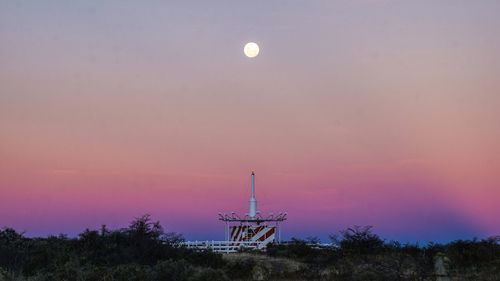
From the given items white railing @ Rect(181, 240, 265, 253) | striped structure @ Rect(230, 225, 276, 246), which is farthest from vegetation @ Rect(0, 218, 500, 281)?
striped structure @ Rect(230, 225, 276, 246)

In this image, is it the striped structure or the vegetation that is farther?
the striped structure

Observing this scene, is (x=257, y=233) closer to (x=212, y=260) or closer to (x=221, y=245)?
(x=221, y=245)

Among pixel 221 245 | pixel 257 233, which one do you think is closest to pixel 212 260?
pixel 221 245

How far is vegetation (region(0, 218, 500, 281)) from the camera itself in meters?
22.4

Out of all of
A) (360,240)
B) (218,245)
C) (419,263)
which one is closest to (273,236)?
(218,245)

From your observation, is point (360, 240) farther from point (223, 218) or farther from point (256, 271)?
point (223, 218)

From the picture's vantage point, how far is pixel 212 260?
98.4 ft

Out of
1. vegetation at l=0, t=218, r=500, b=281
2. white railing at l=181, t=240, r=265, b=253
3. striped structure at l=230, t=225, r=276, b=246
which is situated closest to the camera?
vegetation at l=0, t=218, r=500, b=281

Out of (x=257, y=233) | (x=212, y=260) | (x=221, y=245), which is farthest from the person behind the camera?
(x=257, y=233)

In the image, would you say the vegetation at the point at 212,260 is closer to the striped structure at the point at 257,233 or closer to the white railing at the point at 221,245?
the white railing at the point at 221,245

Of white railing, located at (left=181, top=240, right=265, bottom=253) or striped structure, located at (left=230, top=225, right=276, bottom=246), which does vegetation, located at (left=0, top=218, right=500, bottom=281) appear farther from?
striped structure, located at (left=230, top=225, right=276, bottom=246)

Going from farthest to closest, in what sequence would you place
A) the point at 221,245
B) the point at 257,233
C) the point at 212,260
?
the point at 257,233 < the point at 221,245 < the point at 212,260

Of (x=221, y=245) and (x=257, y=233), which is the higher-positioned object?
(x=257, y=233)

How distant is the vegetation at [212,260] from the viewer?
73.6ft
